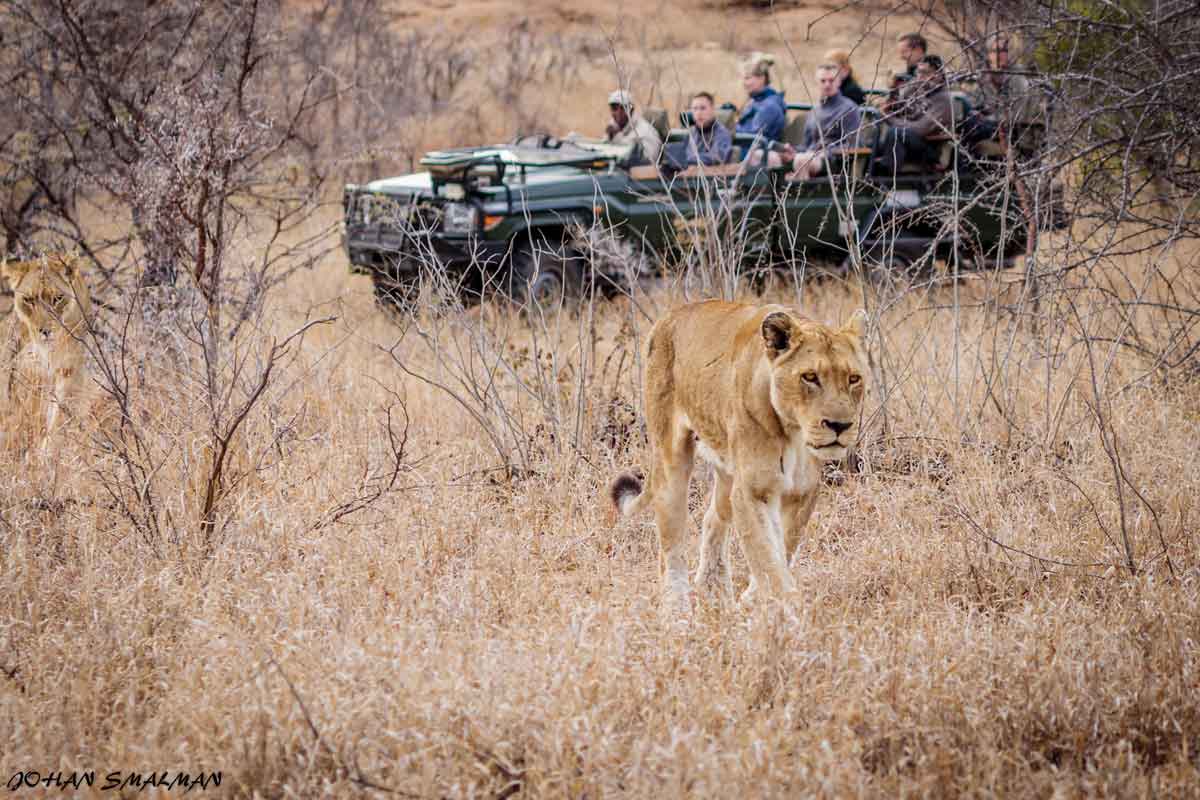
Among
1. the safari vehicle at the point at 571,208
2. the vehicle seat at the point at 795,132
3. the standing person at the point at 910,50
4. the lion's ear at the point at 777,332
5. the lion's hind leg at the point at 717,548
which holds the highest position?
the standing person at the point at 910,50

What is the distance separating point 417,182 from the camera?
9.86 metres

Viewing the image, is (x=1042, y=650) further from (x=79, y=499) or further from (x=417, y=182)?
(x=417, y=182)

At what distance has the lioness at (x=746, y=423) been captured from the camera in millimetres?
3500

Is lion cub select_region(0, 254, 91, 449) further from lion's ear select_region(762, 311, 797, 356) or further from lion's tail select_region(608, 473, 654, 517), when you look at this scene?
lion's ear select_region(762, 311, 797, 356)

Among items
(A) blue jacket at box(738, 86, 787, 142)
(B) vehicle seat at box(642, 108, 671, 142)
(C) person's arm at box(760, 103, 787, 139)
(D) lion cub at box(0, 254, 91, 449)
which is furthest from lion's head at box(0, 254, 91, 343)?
(C) person's arm at box(760, 103, 787, 139)

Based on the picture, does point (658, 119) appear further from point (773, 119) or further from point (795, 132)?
point (795, 132)

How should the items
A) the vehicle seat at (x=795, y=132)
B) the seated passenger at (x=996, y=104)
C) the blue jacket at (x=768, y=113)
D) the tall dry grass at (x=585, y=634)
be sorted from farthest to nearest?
1. the vehicle seat at (x=795, y=132)
2. the blue jacket at (x=768, y=113)
3. the seated passenger at (x=996, y=104)
4. the tall dry grass at (x=585, y=634)

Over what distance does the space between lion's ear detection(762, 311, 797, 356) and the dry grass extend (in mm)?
752

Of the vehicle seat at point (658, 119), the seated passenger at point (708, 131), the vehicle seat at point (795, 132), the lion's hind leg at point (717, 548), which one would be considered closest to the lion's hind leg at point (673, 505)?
the lion's hind leg at point (717, 548)

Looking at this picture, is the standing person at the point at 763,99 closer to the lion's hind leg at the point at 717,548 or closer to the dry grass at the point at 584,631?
the dry grass at the point at 584,631

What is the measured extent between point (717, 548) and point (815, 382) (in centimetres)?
103

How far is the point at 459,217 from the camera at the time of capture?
8.79m

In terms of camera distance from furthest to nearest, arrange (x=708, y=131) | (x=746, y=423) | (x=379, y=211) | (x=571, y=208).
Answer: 1. (x=571, y=208)
2. (x=708, y=131)
3. (x=379, y=211)
4. (x=746, y=423)

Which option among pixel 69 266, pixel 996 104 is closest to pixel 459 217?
pixel 69 266
